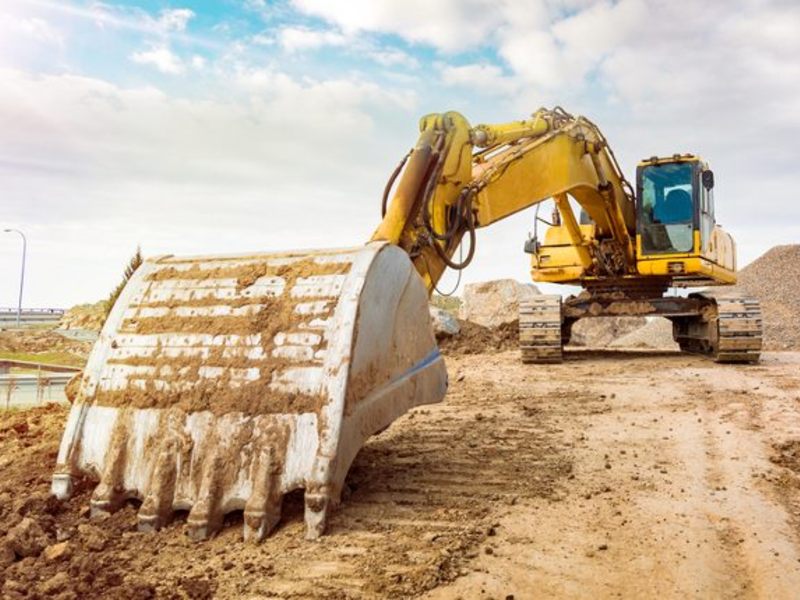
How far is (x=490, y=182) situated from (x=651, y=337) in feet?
48.2

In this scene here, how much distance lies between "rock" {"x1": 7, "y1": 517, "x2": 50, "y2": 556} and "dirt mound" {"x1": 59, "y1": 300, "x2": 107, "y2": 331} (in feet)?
81.7

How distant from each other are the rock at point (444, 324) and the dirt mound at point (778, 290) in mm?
7485

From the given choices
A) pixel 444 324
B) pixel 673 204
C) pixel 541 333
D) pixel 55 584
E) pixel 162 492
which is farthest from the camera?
pixel 444 324

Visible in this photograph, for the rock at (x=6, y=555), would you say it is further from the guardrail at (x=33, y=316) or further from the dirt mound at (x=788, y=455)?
the guardrail at (x=33, y=316)

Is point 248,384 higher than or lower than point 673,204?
lower

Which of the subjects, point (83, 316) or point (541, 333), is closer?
point (541, 333)

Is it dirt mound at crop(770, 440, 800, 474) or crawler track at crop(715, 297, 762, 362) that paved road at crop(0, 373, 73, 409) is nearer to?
crawler track at crop(715, 297, 762, 362)

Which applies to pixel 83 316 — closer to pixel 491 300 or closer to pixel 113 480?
pixel 491 300

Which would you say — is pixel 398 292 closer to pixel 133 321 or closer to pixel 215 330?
pixel 215 330

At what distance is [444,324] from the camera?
14938 mm

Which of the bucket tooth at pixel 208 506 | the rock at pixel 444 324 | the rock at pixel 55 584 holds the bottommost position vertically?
the rock at pixel 55 584

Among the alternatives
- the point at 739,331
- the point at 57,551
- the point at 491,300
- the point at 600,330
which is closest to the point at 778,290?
the point at 600,330

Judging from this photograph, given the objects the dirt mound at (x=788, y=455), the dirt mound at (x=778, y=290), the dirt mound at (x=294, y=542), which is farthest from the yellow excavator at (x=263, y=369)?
the dirt mound at (x=778, y=290)

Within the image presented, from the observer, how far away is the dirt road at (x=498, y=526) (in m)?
3.04
